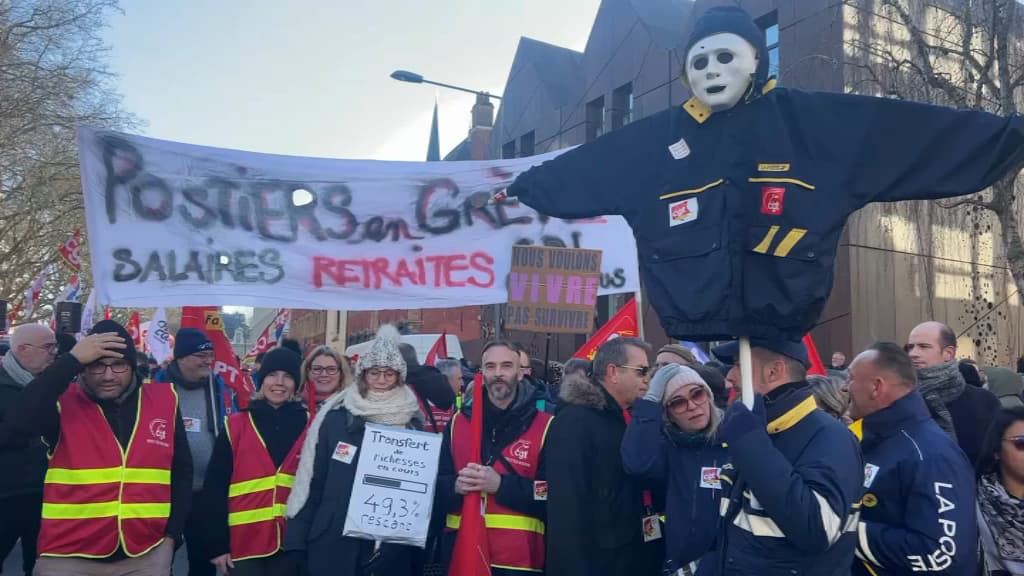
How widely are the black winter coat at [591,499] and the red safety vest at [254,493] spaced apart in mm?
1540

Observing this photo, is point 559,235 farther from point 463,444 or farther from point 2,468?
point 2,468

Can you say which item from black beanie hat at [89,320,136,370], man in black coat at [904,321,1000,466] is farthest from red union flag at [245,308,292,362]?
man in black coat at [904,321,1000,466]

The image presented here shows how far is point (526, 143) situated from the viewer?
2509 cm

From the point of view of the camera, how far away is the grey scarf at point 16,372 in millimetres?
5306

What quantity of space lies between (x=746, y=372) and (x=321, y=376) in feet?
10.2

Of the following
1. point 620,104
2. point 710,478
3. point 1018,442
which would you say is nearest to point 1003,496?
point 1018,442

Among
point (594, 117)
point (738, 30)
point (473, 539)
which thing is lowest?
point (473, 539)

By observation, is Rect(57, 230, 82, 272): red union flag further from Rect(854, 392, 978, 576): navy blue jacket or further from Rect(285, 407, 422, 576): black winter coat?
Rect(854, 392, 978, 576): navy blue jacket

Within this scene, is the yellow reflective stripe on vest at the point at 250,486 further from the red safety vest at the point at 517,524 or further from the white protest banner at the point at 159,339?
the white protest banner at the point at 159,339

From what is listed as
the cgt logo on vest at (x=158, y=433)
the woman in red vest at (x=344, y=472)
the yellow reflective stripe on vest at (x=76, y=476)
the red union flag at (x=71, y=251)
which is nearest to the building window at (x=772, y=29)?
the red union flag at (x=71, y=251)

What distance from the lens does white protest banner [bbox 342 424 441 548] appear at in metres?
3.98

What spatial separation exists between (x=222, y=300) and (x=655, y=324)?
15.6 meters

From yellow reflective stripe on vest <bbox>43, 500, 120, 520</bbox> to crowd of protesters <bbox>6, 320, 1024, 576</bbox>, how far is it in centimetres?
1

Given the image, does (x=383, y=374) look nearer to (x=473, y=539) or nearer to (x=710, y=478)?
(x=473, y=539)
